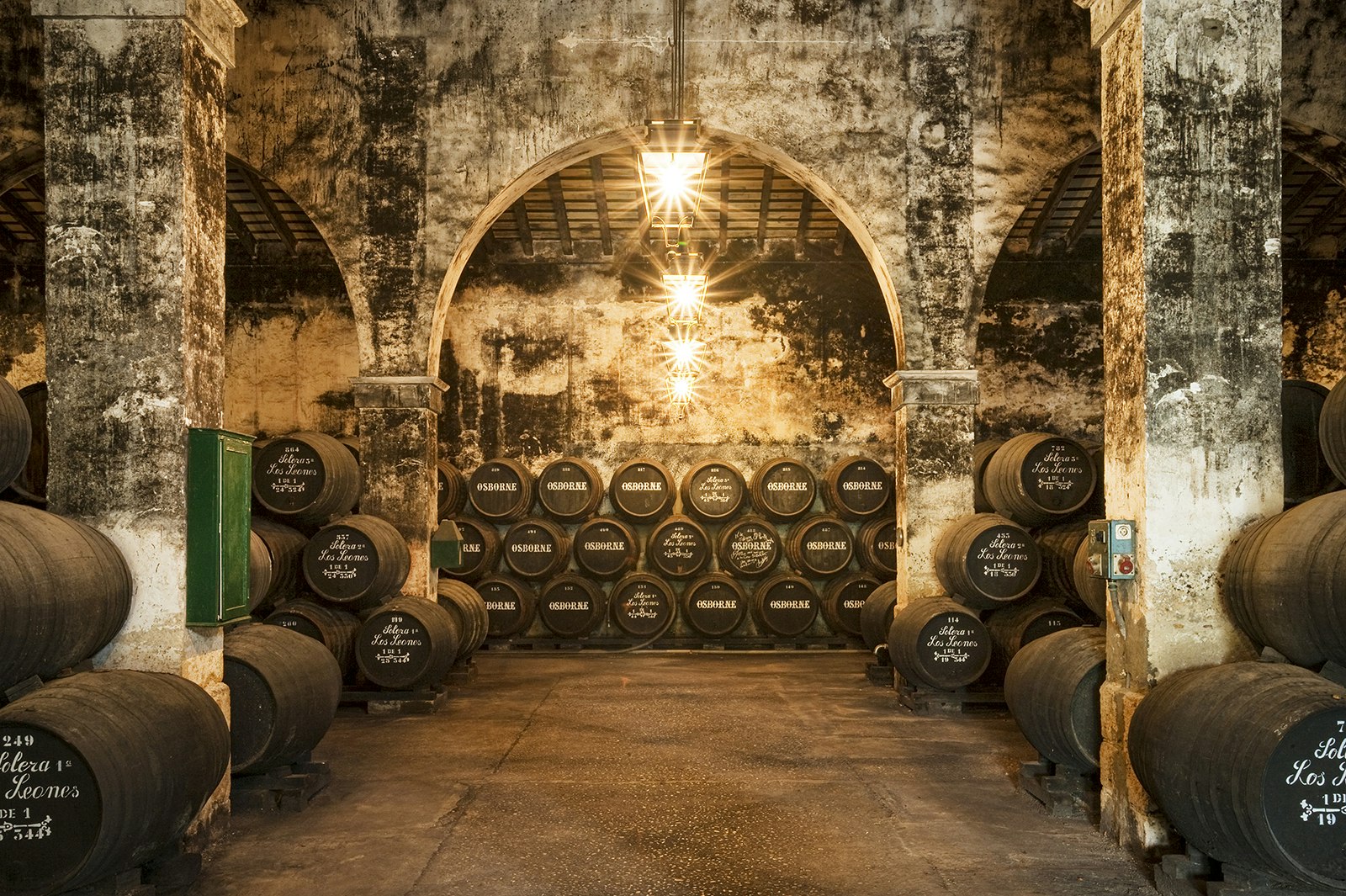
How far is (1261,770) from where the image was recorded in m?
3.42

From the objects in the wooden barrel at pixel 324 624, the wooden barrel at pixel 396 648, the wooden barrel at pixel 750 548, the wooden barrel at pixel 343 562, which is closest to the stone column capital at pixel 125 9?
the wooden barrel at pixel 343 562

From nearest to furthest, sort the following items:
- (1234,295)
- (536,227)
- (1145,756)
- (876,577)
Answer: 1. (1145,756)
2. (1234,295)
3. (876,577)
4. (536,227)

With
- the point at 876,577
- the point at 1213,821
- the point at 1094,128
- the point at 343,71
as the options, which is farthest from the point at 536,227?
the point at 1213,821

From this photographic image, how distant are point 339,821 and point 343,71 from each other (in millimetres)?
5570

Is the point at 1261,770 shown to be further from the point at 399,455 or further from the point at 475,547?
the point at 475,547

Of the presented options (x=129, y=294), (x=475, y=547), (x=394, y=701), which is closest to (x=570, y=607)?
(x=475, y=547)

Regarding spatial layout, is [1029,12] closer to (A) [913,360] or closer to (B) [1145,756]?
(A) [913,360]

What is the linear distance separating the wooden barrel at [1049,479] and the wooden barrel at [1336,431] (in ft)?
10.4

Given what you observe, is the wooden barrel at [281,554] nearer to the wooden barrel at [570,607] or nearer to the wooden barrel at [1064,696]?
the wooden barrel at [570,607]

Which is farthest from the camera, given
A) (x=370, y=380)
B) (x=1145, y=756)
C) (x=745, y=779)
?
(x=370, y=380)

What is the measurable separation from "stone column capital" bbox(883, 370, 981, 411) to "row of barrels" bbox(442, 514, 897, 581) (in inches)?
105

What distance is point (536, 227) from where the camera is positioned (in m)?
12.0

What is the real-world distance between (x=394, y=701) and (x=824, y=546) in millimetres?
4843

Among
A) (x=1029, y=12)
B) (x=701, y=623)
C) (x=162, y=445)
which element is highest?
(x=1029, y=12)
